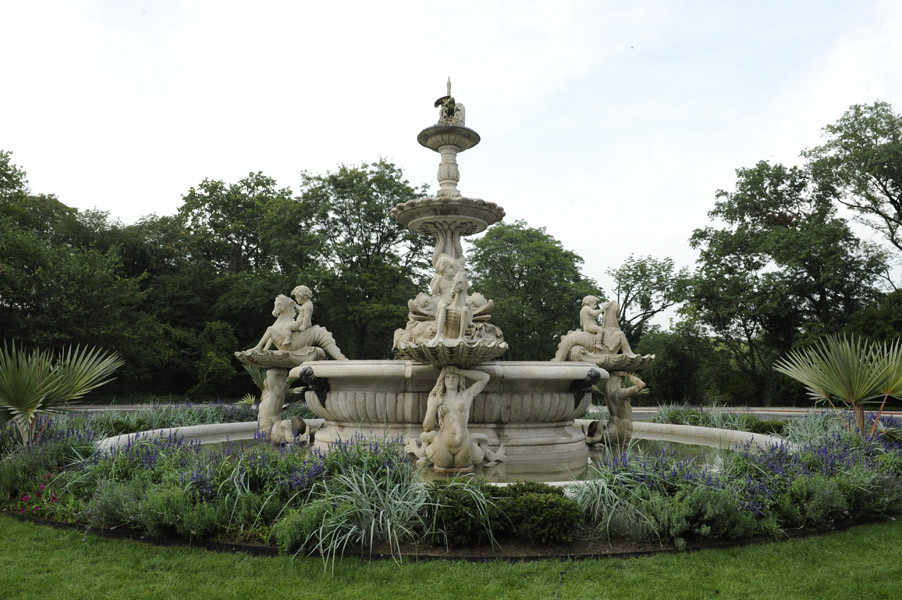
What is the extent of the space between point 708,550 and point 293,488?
3245mm

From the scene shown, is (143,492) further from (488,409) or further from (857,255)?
(857,255)

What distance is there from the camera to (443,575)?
4.04 metres

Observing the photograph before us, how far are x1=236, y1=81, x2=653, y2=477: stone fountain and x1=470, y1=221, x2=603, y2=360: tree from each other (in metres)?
21.3

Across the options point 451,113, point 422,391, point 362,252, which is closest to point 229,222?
point 362,252

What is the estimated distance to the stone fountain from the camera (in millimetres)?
6789

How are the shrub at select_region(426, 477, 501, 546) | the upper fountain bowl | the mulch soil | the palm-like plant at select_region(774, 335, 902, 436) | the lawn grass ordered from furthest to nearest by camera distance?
the upper fountain bowl < the palm-like plant at select_region(774, 335, 902, 436) < the shrub at select_region(426, 477, 501, 546) < the mulch soil < the lawn grass

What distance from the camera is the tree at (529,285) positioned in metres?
31.7

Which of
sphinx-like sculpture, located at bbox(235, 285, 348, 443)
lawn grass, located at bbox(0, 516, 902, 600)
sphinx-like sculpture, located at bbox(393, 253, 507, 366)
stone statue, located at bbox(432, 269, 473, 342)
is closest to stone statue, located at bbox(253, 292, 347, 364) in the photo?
sphinx-like sculpture, located at bbox(235, 285, 348, 443)

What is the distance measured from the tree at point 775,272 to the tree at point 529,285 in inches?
257

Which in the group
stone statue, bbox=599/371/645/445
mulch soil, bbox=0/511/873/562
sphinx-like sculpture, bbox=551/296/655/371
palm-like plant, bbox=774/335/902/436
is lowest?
mulch soil, bbox=0/511/873/562

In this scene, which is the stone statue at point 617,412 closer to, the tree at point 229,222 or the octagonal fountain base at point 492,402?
the octagonal fountain base at point 492,402

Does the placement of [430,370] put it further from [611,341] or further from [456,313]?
[611,341]

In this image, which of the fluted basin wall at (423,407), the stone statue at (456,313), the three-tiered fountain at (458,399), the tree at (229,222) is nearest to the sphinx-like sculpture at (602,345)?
the three-tiered fountain at (458,399)

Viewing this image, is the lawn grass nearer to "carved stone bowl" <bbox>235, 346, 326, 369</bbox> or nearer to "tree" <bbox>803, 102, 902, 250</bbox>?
"carved stone bowl" <bbox>235, 346, 326, 369</bbox>
